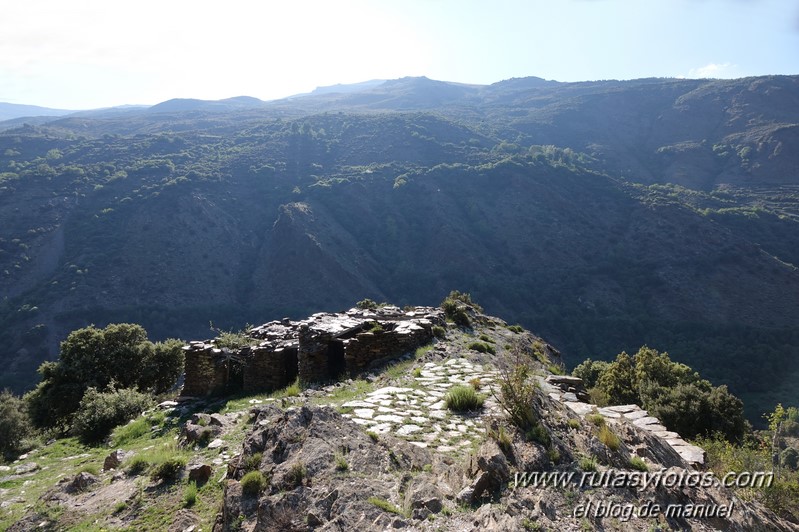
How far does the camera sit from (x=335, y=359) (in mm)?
11492

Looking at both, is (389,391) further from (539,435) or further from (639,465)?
(639,465)

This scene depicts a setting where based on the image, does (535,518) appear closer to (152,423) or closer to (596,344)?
(152,423)

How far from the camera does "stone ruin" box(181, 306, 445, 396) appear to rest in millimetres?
11086

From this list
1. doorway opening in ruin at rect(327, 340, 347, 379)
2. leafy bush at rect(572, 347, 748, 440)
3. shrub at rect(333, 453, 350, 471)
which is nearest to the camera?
shrub at rect(333, 453, 350, 471)

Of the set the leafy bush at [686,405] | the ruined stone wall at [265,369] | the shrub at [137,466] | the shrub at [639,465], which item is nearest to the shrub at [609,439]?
the shrub at [639,465]

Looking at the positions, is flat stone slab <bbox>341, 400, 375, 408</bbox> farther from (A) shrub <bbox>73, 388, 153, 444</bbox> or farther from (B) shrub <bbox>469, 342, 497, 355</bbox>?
(A) shrub <bbox>73, 388, 153, 444</bbox>

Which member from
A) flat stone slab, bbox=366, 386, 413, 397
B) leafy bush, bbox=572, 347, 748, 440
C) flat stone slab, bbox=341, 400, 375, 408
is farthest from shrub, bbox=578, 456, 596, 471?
leafy bush, bbox=572, 347, 748, 440

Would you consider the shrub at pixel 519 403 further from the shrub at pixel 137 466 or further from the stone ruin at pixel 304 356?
the stone ruin at pixel 304 356

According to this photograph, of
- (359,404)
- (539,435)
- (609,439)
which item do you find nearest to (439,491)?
(539,435)

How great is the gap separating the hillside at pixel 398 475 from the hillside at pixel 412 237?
36174 mm

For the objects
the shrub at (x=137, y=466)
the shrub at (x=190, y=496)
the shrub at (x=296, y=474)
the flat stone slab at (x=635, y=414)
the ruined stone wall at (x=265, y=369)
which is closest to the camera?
the shrub at (x=296, y=474)

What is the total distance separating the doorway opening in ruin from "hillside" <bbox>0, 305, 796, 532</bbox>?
2631 millimetres

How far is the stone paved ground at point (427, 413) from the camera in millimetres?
5777

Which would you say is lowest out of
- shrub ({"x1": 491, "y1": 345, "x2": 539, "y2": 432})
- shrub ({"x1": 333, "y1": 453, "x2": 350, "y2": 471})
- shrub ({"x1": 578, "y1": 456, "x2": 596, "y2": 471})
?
shrub ({"x1": 578, "y1": 456, "x2": 596, "y2": 471})
